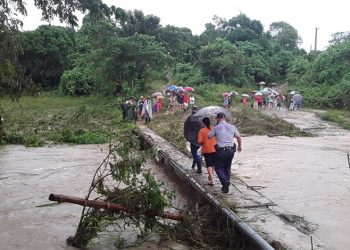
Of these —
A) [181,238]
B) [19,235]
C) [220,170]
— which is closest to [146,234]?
[181,238]

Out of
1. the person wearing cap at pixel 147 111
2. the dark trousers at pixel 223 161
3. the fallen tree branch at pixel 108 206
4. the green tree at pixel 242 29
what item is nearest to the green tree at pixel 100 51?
the person wearing cap at pixel 147 111

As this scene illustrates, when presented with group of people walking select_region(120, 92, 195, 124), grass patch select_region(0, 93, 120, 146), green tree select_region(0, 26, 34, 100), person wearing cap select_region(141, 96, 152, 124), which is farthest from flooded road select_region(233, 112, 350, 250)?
grass patch select_region(0, 93, 120, 146)

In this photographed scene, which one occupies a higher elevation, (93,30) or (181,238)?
(93,30)

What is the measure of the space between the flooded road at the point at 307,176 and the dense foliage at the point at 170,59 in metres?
11.3

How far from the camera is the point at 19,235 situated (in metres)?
8.07

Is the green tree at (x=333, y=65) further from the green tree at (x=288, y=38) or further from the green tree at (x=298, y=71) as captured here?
the green tree at (x=288, y=38)

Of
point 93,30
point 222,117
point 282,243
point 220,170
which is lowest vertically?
point 282,243

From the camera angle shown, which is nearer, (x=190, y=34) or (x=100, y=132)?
(x=100, y=132)

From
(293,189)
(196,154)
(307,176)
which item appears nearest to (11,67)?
(196,154)

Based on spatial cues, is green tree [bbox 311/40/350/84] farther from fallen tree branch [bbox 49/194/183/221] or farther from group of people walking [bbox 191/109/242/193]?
fallen tree branch [bbox 49/194/183/221]

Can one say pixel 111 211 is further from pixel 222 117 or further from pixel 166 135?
pixel 166 135

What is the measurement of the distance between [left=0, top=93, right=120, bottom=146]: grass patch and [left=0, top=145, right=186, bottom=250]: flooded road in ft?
3.33

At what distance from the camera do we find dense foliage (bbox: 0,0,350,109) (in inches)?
1219

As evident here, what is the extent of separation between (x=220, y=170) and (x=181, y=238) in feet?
5.47
